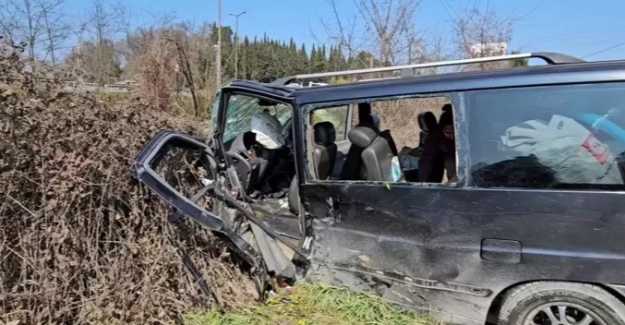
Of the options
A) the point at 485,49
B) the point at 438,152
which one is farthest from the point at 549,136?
the point at 485,49

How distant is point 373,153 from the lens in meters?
3.37

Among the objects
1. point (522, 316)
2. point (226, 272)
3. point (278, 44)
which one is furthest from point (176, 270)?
point (278, 44)

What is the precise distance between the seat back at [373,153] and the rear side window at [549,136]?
2.46 ft

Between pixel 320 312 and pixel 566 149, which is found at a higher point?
pixel 566 149

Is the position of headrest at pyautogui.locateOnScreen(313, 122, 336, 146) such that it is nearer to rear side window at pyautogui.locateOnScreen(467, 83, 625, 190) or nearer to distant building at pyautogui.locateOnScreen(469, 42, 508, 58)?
rear side window at pyautogui.locateOnScreen(467, 83, 625, 190)

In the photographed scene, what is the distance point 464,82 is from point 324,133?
1.21m

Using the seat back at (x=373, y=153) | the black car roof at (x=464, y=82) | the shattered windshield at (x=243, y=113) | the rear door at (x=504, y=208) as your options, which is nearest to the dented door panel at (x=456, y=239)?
the rear door at (x=504, y=208)

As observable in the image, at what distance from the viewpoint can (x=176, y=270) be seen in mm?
3311

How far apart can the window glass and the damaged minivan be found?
4 cm

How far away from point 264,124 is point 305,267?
125 centimetres

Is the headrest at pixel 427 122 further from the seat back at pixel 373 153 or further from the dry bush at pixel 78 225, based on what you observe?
the dry bush at pixel 78 225

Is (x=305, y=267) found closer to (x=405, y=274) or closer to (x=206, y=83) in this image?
(x=405, y=274)

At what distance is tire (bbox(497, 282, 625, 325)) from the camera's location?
2500 mm

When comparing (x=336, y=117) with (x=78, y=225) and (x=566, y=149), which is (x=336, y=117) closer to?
(x=566, y=149)
